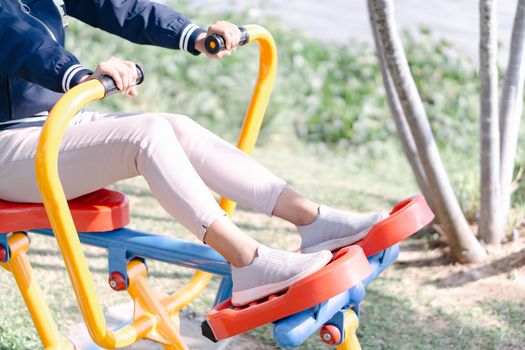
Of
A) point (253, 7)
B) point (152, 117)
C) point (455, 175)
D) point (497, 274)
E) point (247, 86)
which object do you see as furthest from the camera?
point (253, 7)

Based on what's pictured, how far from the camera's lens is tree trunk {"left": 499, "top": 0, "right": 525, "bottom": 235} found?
10.5 feet

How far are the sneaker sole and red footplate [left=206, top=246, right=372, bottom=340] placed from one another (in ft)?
0.05

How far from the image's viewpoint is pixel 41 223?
226cm

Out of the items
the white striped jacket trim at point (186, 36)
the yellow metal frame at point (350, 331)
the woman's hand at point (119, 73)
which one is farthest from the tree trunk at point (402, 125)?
the woman's hand at point (119, 73)

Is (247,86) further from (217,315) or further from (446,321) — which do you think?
(217,315)

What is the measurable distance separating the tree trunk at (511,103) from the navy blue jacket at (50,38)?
4.44ft

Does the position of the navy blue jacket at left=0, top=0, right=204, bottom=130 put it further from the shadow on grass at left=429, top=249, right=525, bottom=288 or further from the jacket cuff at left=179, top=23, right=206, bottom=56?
the shadow on grass at left=429, top=249, right=525, bottom=288

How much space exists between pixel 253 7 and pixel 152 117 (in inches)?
189

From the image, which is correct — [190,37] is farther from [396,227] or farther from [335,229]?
[396,227]

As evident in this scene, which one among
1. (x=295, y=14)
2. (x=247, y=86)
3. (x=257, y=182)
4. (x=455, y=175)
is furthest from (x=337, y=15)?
(x=257, y=182)

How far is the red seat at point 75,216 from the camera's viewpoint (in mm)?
2242

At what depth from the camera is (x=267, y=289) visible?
2.04m

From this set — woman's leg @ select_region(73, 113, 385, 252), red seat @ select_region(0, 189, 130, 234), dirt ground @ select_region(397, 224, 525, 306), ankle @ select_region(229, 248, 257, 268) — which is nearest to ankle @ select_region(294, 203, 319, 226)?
woman's leg @ select_region(73, 113, 385, 252)

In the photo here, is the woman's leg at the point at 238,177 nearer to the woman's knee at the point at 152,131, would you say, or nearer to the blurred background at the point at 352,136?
the woman's knee at the point at 152,131
